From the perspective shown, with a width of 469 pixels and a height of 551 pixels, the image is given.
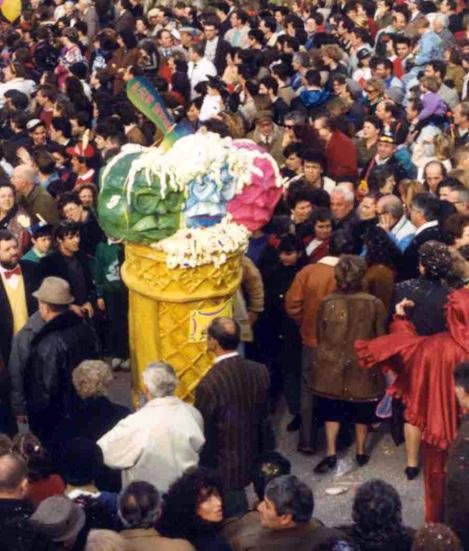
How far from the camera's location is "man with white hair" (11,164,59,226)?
10438 mm

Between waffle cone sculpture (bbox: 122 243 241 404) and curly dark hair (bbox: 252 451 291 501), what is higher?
waffle cone sculpture (bbox: 122 243 241 404)

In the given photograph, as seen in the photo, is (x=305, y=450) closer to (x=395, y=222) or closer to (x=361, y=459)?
(x=361, y=459)

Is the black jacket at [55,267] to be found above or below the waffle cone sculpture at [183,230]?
below

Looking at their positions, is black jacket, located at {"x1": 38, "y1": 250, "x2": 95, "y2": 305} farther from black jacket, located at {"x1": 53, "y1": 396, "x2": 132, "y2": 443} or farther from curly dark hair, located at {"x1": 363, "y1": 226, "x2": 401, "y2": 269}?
curly dark hair, located at {"x1": 363, "y1": 226, "x2": 401, "y2": 269}

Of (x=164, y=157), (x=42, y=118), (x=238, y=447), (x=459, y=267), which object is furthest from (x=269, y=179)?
(x=42, y=118)

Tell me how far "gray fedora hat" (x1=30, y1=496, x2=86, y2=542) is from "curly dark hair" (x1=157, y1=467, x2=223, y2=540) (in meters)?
0.40

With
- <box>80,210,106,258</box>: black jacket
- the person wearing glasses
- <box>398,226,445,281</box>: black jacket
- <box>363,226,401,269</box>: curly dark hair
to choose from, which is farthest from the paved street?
the person wearing glasses

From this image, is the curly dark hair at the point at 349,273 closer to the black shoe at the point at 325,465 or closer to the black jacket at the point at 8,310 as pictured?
the black shoe at the point at 325,465

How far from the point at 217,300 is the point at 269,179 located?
0.89m

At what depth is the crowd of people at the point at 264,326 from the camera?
5.80m

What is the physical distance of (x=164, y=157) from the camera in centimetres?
790

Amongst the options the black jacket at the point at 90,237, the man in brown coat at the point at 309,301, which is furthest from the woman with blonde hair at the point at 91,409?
the black jacket at the point at 90,237

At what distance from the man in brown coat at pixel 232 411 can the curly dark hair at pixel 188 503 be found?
1.22 metres

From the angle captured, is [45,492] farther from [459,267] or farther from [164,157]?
[459,267]
